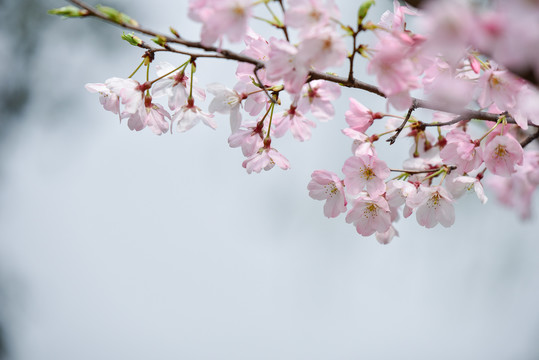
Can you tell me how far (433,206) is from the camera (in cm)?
91

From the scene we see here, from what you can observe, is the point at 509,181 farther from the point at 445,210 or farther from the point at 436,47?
the point at 436,47

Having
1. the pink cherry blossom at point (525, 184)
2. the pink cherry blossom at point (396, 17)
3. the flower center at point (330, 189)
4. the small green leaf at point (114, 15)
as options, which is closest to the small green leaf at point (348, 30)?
the pink cherry blossom at point (396, 17)

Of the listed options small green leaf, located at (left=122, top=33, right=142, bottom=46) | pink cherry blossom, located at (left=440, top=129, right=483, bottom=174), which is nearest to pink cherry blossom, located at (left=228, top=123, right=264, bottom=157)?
small green leaf, located at (left=122, top=33, right=142, bottom=46)

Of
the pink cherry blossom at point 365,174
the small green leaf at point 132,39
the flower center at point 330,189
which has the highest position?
the small green leaf at point 132,39

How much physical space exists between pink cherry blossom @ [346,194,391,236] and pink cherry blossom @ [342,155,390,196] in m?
0.02

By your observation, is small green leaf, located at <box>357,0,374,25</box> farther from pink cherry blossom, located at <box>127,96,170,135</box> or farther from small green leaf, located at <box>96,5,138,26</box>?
pink cherry blossom, located at <box>127,96,170,135</box>

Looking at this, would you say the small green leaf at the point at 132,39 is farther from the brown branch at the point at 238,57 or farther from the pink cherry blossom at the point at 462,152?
the pink cherry blossom at the point at 462,152

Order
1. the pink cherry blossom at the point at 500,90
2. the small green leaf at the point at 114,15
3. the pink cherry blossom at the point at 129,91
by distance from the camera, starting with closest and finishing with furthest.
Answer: the small green leaf at the point at 114,15 → the pink cherry blossom at the point at 500,90 → the pink cherry blossom at the point at 129,91

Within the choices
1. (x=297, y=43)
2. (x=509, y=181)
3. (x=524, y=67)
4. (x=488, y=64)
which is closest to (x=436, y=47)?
(x=524, y=67)

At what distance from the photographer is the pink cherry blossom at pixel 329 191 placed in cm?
88

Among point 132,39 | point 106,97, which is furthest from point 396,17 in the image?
point 106,97

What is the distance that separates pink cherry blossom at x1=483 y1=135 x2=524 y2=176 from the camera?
2.61ft

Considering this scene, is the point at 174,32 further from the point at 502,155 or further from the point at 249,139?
the point at 502,155

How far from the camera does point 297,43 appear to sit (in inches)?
23.5
